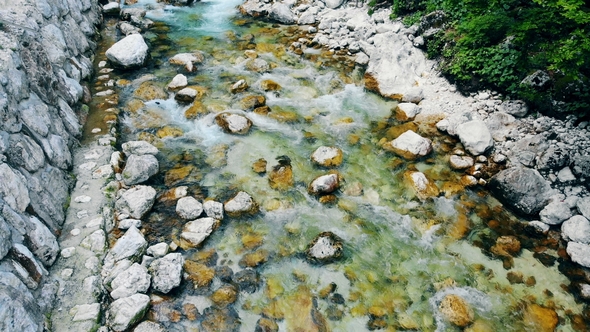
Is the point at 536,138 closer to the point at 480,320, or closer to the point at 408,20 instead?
the point at 480,320

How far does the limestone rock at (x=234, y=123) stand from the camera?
9086 millimetres

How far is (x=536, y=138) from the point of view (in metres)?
8.06

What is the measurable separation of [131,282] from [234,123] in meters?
4.58

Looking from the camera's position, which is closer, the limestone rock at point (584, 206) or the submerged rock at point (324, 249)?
the submerged rock at point (324, 249)

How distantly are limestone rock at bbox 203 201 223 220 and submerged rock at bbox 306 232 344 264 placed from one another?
1761 mm

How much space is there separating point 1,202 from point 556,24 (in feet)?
34.9

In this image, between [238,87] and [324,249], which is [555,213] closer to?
[324,249]

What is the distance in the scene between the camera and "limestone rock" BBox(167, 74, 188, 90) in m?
10.3

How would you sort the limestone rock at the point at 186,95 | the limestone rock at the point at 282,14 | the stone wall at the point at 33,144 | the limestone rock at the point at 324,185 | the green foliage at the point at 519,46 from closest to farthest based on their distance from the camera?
the stone wall at the point at 33,144
the green foliage at the point at 519,46
the limestone rock at the point at 324,185
the limestone rock at the point at 186,95
the limestone rock at the point at 282,14

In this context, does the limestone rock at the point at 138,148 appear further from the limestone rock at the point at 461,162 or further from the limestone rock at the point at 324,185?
the limestone rock at the point at 461,162

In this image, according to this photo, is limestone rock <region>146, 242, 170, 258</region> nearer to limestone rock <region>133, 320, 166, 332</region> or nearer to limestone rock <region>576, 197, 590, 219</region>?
limestone rock <region>133, 320, 166, 332</region>

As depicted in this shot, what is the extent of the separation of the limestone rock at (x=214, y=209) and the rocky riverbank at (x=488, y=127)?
4.48 m

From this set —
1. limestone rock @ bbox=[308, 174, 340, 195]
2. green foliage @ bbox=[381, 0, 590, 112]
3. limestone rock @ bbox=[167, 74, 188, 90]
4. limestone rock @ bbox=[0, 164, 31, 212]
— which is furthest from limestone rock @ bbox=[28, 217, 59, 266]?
green foliage @ bbox=[381, 0, 590, 112]

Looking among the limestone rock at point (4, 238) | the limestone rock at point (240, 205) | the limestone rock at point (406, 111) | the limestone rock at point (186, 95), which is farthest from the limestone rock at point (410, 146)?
the limestone rock at point (4, 238)
